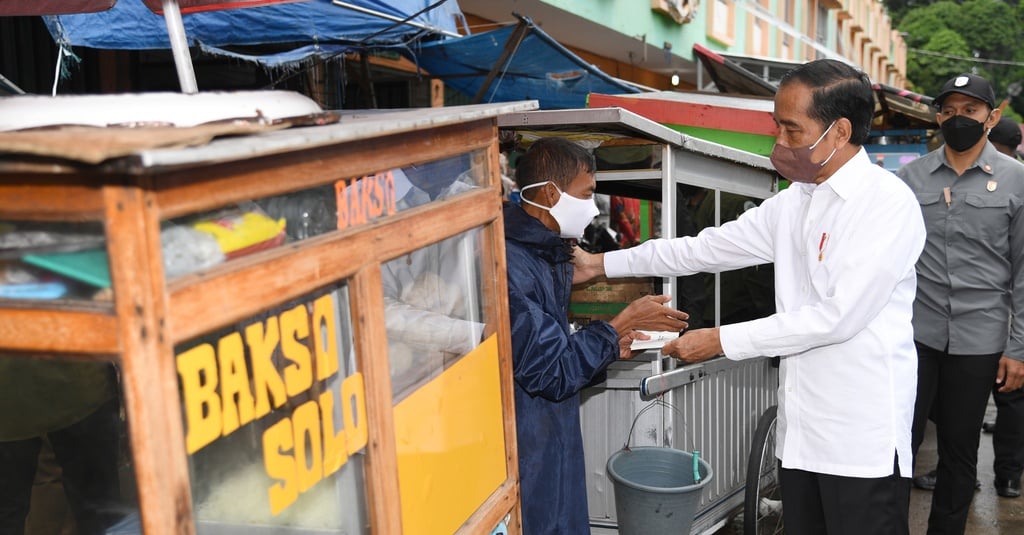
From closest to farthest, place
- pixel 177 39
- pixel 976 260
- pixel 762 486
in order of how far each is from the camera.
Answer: pixel 177 39 < pixel 976 260 < pixel 762 486

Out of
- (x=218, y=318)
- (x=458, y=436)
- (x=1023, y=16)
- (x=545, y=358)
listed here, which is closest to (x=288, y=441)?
(x=218, y=318)

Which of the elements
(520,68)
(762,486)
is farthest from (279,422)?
(520,68)

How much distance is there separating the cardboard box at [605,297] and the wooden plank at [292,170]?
228 centimetres

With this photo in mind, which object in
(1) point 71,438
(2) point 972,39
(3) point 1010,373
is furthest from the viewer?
(2) point 972,39

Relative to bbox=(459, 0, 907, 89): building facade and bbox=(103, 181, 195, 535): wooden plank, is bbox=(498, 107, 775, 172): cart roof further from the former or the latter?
bbox=(459, 0, 907, 89): building facade

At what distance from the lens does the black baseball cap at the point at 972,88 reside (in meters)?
3.85

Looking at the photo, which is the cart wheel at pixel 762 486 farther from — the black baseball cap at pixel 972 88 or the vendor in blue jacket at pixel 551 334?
the black baseball cap at pixel 972 88

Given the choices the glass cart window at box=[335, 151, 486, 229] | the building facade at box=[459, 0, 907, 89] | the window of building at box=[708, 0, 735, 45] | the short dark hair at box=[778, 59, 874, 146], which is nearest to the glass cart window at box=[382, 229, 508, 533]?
the glass cart window at box=[335, 151, 486, 229]

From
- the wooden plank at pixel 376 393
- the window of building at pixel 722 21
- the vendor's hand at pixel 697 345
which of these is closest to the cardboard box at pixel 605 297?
the vendor's hand at pixel 697 345

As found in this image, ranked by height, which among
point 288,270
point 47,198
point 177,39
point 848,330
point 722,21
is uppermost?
point 722,21

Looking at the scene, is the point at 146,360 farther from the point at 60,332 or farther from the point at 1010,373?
the point at 1010,373

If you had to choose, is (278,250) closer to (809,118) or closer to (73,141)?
(73,141)

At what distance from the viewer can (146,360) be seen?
1129mm

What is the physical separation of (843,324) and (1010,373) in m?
1.78
